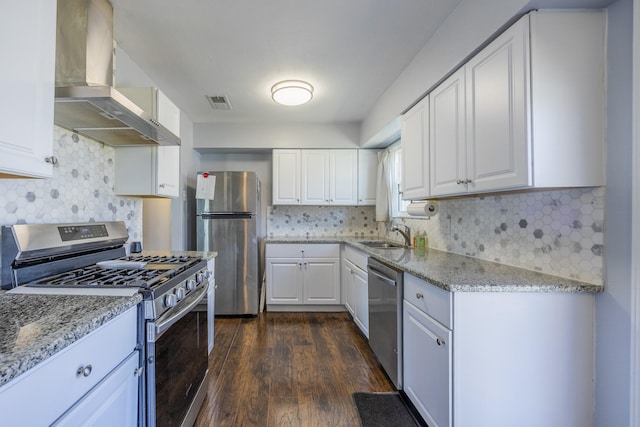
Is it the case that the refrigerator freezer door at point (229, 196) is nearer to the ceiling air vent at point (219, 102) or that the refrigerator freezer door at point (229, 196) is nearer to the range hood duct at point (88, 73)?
the ceiling air vent at point (219, 102)

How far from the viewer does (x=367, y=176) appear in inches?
140

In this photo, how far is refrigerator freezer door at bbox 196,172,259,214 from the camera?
3164 millimetres

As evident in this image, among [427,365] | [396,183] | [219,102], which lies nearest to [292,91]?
[219,102]

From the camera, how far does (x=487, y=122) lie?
1.38 meters

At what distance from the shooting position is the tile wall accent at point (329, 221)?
3828mm

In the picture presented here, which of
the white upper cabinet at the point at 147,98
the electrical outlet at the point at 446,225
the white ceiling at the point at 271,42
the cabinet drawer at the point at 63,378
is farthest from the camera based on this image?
the electrical outlet at the point at 446,225

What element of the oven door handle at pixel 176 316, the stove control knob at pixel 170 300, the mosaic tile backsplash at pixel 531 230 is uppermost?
the mosaic tile backsplash at pixel 531 230

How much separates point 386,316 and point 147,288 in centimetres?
147

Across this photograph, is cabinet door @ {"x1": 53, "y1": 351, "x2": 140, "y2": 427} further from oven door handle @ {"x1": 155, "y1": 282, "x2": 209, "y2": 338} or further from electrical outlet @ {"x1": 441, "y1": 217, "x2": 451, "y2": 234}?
A: electrical outlet @ {"x1": 441, "y1": 217, "x2": 451, "y2": 234}

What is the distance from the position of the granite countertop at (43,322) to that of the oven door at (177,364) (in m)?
0.23

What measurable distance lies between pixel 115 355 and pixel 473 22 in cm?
216

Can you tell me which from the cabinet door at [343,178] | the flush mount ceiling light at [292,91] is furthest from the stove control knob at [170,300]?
the cabinet door at [343,178]

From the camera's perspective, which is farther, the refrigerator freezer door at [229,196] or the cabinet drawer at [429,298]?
the refrigerator freezer door at [229,196]

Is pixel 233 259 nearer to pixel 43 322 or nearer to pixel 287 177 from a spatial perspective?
pixel 287 177
